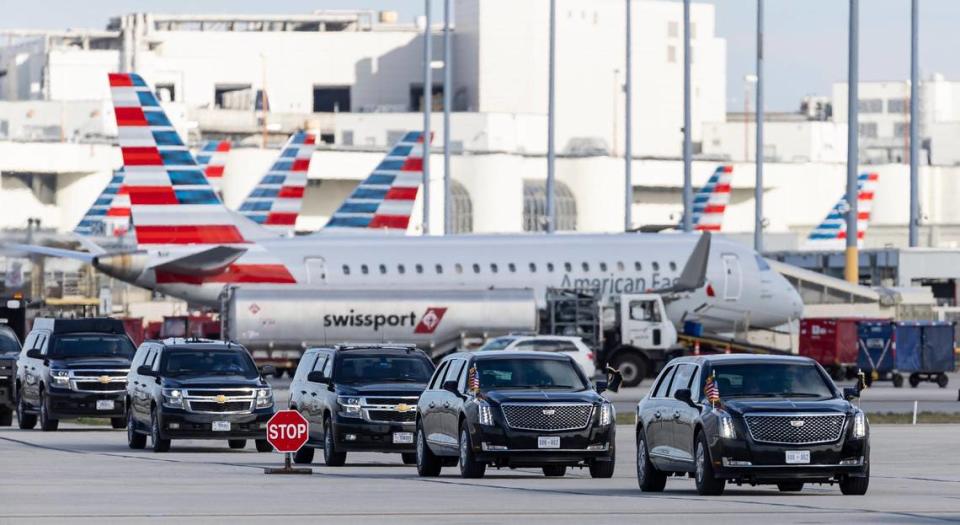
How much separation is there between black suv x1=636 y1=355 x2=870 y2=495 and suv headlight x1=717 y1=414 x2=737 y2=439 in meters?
0.01

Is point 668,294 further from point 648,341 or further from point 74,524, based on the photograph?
point 74,524

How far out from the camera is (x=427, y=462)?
28.2 metres

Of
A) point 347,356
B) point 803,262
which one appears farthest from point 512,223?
point 347,356

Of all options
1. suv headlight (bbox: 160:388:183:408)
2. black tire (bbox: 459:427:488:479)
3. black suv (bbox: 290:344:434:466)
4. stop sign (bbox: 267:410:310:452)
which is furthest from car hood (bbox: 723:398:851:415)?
suv headlight (bbox: 160:388:183:408)

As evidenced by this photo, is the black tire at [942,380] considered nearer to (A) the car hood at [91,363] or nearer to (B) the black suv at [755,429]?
(A) the car hood at [91,363]

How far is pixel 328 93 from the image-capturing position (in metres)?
160

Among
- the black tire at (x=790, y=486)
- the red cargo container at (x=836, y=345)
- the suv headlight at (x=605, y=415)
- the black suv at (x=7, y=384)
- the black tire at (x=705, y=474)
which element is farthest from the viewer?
the red cargo container at (x=836, y=345)

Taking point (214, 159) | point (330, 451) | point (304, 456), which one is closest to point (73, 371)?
point (304, 456)

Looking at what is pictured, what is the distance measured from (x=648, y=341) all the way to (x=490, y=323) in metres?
4.57

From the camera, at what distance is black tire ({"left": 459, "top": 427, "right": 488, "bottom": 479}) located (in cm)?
2669

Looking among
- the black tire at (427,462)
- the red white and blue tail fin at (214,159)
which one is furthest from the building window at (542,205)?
the black tire at (427,462)

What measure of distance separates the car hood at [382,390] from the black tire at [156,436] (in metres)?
3.94

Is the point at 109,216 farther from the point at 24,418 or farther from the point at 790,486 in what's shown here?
the point at 790,486

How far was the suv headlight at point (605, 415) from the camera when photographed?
2681 cm
